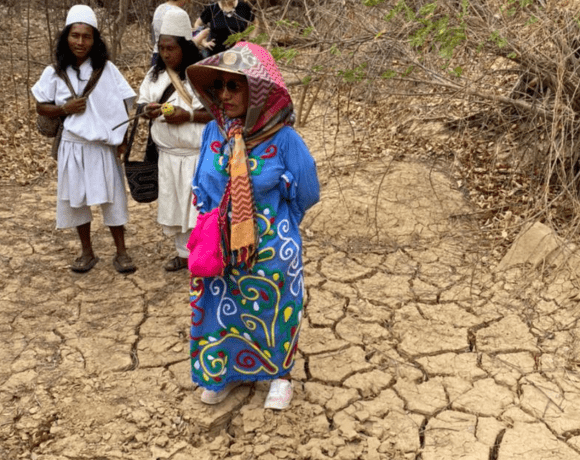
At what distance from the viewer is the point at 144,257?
4332 mm

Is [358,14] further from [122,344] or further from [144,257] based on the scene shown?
[122,344]

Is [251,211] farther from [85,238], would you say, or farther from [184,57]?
[85,238]

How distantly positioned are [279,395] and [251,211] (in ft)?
2.71

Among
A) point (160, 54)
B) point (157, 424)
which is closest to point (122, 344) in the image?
point (157, 424)

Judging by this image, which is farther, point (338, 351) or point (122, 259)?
point (122, 259)

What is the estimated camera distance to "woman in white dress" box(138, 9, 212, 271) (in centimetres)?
343

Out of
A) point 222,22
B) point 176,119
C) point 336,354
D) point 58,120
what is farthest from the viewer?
point 222,22

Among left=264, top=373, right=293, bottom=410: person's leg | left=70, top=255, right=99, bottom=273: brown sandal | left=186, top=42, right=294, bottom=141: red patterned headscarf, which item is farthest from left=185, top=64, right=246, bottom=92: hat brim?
left=70, top=255, right=99, bottom=273: brown sandal

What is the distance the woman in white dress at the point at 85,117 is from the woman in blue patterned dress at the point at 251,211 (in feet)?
4.05

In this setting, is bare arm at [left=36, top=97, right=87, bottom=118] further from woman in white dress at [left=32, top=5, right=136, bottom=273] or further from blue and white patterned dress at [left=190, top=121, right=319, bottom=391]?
blue and white patterned dress at [left=190, top=121, right=319, bottom=391]

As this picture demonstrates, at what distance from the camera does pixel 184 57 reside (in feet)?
11.5

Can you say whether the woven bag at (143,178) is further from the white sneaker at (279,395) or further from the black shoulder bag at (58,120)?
the white sneaker at (279,395)

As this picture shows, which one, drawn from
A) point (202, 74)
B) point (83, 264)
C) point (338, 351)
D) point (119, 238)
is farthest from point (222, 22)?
point (202, 74)

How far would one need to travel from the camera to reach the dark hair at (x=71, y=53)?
3.57m
